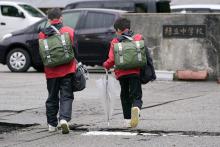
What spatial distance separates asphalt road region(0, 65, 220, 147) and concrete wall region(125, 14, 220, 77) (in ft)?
3.23

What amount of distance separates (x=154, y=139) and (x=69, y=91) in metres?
1.42

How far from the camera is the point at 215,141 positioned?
29.3ft

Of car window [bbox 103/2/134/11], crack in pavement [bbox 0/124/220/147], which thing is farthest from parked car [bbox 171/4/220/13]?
crack in pavement [bbox 0/124/220/147]

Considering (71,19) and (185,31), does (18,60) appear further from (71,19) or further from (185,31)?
(185,31)

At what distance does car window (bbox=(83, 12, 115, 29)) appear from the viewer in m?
19.2

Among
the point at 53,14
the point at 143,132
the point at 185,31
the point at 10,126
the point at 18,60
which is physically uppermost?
the point at 53,14

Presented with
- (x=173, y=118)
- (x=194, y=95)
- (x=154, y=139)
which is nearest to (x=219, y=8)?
(x=194, y=95)

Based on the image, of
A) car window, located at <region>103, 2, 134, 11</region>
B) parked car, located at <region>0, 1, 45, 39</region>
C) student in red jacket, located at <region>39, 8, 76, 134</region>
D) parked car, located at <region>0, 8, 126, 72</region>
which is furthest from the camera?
parked car, located at <region>0, 1, 45, 39</region>

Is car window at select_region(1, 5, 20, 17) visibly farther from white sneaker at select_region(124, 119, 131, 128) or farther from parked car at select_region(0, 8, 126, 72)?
white sneaker at select_region(124, 119, 131, 128)

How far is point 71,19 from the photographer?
19.6 metres

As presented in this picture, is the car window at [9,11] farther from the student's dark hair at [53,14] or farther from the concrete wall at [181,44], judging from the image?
the student's dark hair at [53,14]

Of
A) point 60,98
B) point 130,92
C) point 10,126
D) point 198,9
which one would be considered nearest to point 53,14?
point 60,98

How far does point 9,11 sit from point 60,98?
19.2 meters

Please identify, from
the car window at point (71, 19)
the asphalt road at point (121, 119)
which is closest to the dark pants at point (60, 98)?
the asphalt road at point (121, 119)
